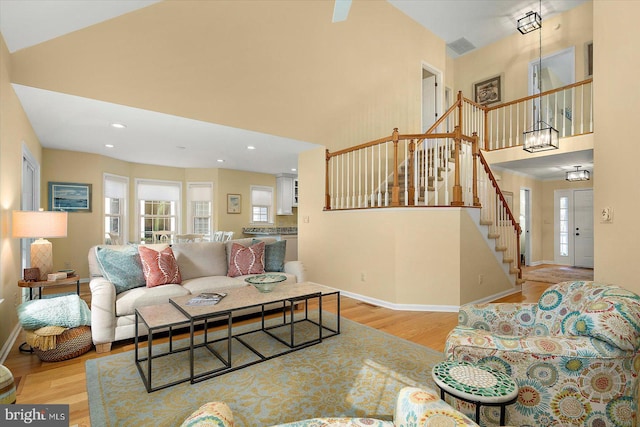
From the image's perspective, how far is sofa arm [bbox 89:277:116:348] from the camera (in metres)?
2.80

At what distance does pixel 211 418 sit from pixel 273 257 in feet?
11.2

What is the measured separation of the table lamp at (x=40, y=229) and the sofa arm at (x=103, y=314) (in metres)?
0.69

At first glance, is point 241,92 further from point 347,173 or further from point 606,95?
point 606,95

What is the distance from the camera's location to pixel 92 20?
308cm

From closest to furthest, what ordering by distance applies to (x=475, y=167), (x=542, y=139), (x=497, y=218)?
1. (x=475, y=167)
2. (x=542, y=139)
3. (x=497, y=218)

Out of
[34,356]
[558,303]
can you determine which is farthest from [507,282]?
[34,356]

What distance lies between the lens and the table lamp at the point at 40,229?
2820mm

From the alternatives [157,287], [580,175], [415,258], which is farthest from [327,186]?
[580,175]

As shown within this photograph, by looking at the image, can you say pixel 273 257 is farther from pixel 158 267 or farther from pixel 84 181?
pixel 84 181

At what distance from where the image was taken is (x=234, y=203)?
26.6 feet

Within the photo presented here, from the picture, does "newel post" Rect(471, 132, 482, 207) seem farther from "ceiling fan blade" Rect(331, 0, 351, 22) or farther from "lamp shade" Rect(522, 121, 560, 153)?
"ceiling fan blade" Rect(331, 0, 351, 22)

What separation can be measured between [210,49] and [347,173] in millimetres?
2571

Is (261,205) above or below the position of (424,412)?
above

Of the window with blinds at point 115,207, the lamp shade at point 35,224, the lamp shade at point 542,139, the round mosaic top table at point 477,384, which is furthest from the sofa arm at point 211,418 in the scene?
Answer: the window with blinds at point 115,207
